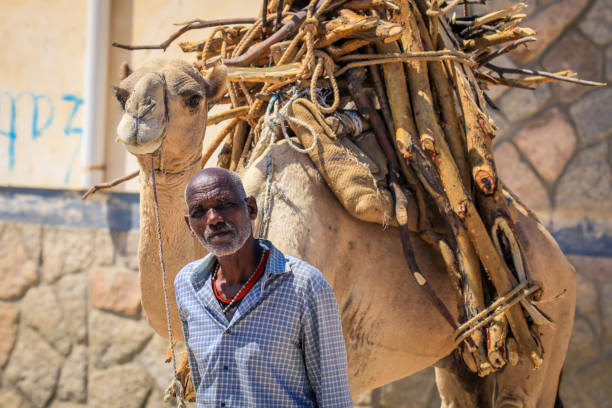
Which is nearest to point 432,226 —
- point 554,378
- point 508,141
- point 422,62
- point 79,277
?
point 422,62

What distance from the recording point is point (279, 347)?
1.59 m

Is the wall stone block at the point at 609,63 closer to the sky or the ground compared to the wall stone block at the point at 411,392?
closer to the sky

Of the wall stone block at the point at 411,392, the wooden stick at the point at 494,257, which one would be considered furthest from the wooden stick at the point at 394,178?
the wall stone block at the point at 411,392

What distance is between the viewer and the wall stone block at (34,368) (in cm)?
514

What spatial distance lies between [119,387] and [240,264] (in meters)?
3.74

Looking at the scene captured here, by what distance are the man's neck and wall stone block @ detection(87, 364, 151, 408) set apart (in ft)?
11.9

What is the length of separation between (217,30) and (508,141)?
2.38 meters

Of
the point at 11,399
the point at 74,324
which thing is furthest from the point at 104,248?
the point at 11,399

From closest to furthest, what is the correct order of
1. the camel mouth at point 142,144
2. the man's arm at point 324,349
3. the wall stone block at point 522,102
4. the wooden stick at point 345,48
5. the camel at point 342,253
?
the man's arm at point 324,349 < the camel mouth at point 142,144 < the camel at point 342,253 < the wooden stick at point 345,48 < the wall stone block at point 522,102

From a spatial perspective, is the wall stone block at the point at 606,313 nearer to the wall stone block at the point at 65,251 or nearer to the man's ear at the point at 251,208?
the man's ear at the point at 251,208

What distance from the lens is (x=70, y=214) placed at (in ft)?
16.7

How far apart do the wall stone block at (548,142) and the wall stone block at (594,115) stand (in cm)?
7

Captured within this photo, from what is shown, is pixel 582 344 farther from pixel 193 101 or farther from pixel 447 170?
pixel 193 101

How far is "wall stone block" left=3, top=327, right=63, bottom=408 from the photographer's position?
5.14m
